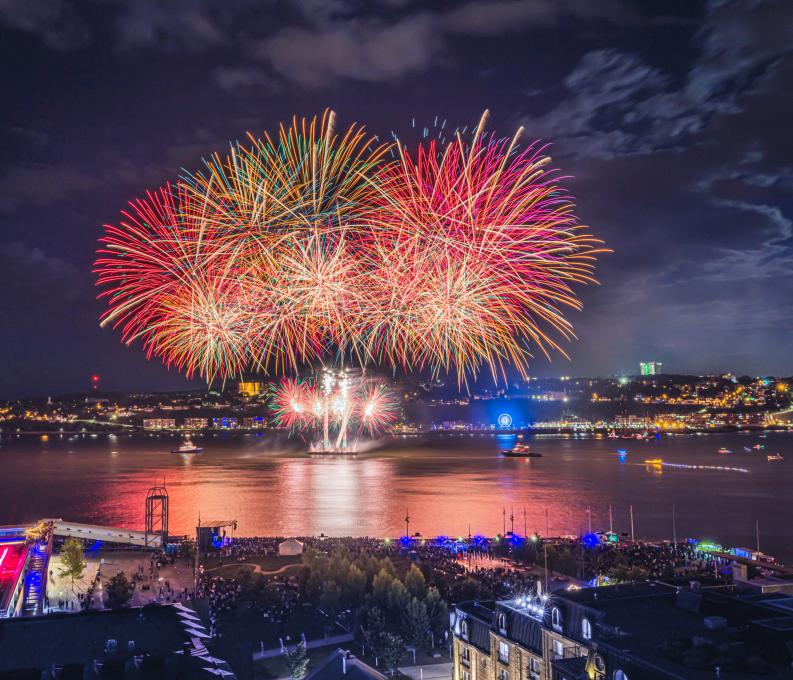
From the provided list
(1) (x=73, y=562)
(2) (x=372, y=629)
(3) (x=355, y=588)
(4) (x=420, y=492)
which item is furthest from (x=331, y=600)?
(4) (x=420, y=492)

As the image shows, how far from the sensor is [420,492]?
60000 mm

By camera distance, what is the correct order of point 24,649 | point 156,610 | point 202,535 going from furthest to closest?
1. point 202,535
2. point 156,610
3. point 24,649

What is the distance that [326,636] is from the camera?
18.7 metres

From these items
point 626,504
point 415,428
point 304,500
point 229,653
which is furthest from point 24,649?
point 415,428

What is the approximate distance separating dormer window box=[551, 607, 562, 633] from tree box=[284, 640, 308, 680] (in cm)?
595

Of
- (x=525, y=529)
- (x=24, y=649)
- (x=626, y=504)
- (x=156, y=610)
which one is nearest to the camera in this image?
(x=24, y=649)

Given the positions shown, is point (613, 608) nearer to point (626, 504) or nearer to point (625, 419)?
point (626, 504)

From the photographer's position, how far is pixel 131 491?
62.5m

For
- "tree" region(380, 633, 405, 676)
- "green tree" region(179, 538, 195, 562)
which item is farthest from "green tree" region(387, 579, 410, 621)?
"green tree" region(179, 538, 195, 562)

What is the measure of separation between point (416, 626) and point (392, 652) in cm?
177

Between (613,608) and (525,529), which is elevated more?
(613,608)

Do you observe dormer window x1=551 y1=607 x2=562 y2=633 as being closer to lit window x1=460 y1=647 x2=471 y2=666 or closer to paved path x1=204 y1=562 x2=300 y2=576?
lit window x1=460 y1=647 x2=471 y2=666

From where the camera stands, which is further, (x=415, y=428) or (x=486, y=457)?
(x=415, y=428)

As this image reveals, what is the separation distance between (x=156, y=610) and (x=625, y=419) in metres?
182
